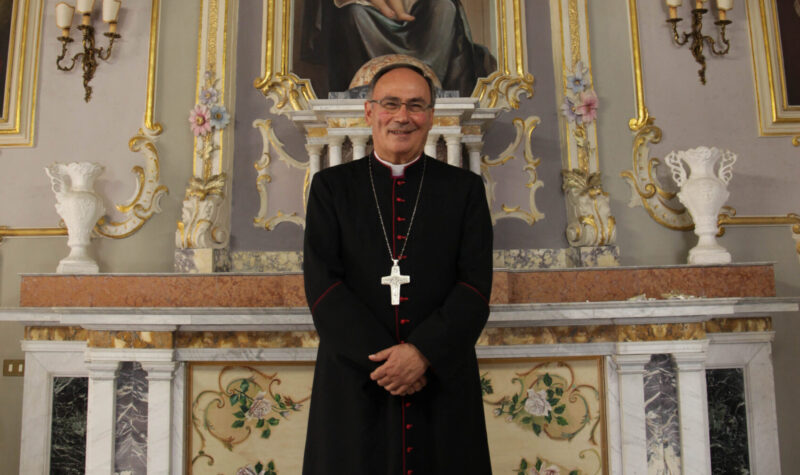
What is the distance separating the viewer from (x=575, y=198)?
3891mm

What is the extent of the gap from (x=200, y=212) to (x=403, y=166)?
2.14 meters

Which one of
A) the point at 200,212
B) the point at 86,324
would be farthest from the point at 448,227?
the point at 200,212

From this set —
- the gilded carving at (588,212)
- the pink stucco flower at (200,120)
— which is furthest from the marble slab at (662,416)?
the pink stucco flower at (200,120)

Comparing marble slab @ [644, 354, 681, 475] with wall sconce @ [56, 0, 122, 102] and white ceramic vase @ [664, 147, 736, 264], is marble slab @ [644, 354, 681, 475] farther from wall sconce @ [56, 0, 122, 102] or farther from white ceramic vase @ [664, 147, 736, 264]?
wall sconce @ [56, 0, 122, 102]

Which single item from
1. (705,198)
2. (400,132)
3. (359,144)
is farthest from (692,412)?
(359,144)

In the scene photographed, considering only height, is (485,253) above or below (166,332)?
above

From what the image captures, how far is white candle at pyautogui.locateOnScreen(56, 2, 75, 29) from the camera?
402cm

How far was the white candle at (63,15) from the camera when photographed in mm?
4016

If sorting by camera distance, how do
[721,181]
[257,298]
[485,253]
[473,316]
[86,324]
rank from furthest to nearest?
1. [721,181]
2. [257,298]
3. [86,324]
4. [485,253]
5. [473,316]

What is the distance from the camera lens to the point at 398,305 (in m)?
1.83

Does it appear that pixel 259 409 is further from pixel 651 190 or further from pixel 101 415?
pixel 651 190

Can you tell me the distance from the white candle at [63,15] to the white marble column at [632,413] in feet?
12.4

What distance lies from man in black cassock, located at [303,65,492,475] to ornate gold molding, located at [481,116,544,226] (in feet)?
6.57

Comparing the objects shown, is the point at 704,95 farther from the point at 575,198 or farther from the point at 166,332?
the point at 166,332
